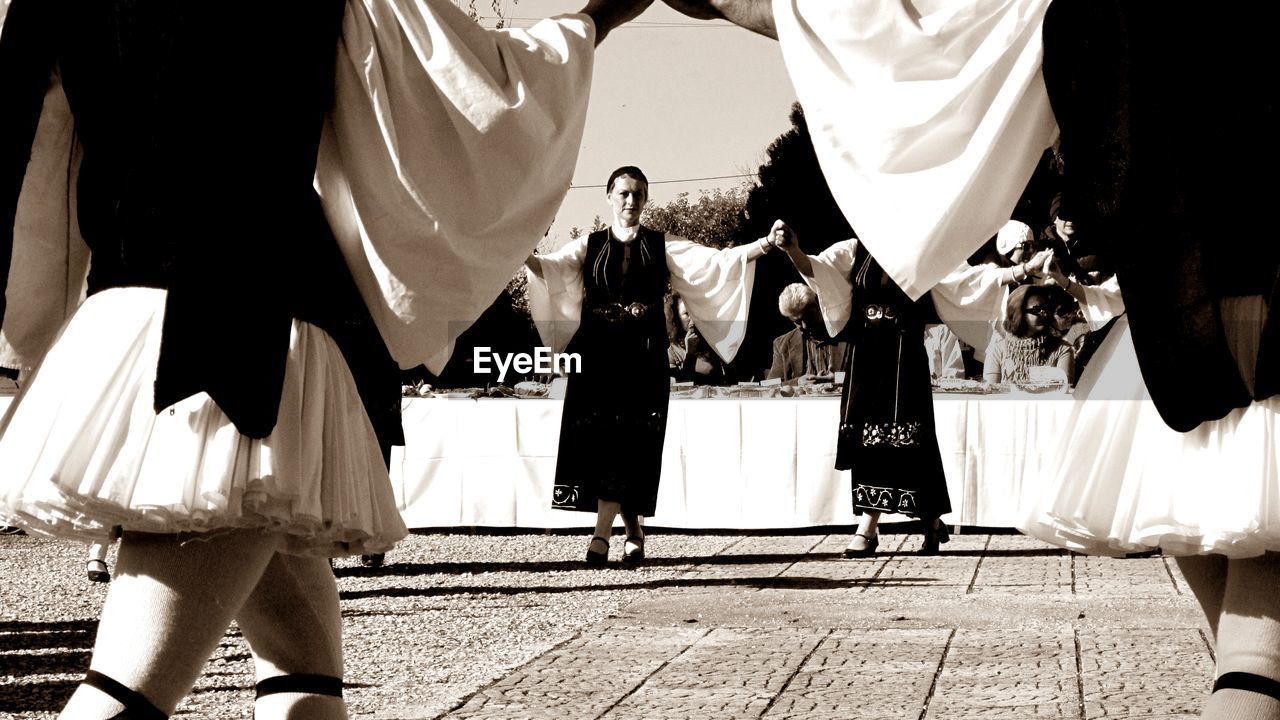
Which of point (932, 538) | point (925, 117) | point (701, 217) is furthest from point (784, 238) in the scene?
point (701, 217)

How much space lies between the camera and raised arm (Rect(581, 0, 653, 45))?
7.50 ft

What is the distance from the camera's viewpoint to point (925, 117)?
7.23ft

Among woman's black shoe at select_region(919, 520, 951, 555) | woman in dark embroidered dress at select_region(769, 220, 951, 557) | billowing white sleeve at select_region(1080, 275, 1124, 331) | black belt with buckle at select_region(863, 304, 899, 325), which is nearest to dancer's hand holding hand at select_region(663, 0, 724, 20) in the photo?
billowing white sleeve at select_region(1080, 275, 1124, 331)

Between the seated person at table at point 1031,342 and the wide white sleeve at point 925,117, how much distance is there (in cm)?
744

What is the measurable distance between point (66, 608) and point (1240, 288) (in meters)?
5.60

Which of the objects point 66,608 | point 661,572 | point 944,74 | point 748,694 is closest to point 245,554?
point 944,74

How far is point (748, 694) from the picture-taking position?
4.18 m

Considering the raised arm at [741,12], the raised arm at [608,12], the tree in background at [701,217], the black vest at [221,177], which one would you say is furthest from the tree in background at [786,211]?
the black vest at [221,177]

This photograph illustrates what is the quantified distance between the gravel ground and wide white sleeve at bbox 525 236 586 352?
4.21 ft

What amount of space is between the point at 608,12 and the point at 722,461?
24.9 ft

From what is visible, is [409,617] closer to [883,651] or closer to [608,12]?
[883,651]

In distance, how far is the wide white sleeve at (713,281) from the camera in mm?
8234

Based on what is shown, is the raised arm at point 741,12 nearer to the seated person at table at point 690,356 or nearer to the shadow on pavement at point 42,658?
the shadow on pavement at point 42,658

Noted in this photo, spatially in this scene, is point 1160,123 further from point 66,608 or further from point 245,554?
point 66,608
